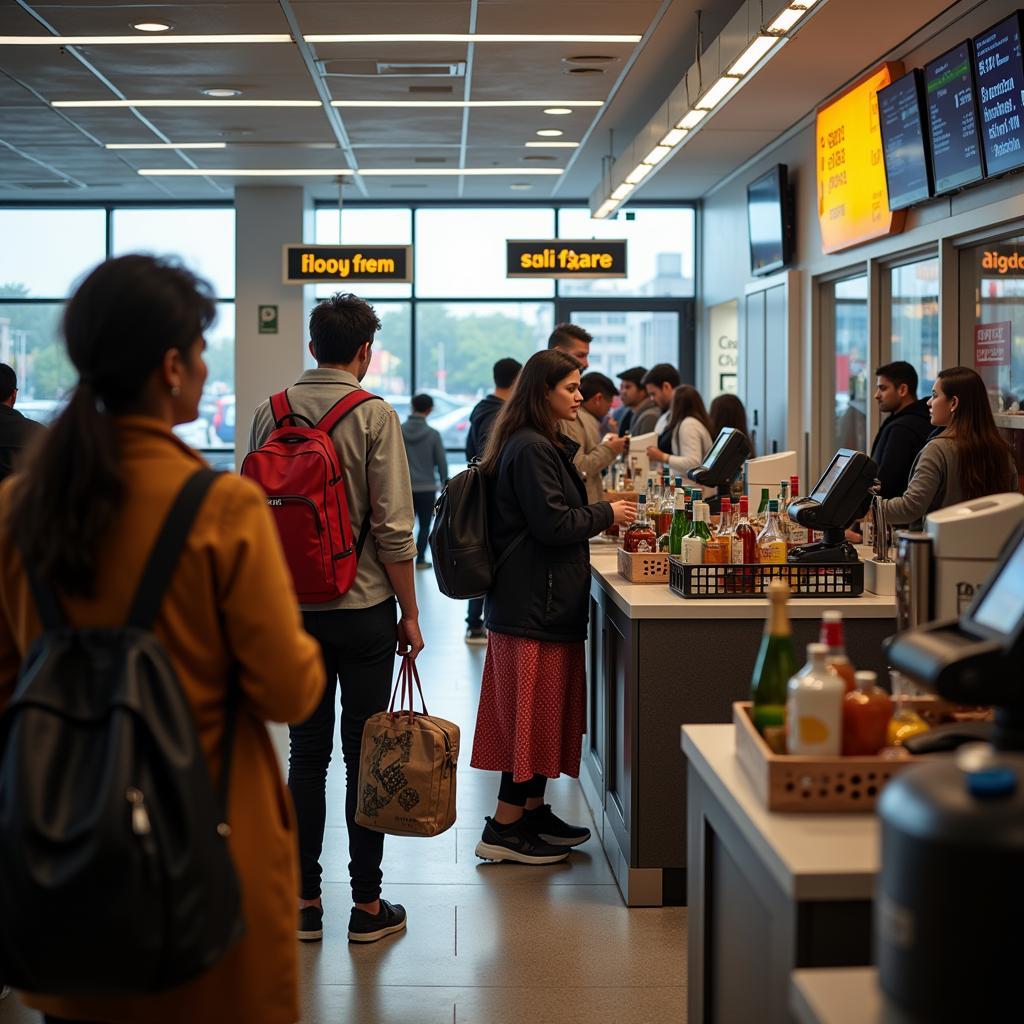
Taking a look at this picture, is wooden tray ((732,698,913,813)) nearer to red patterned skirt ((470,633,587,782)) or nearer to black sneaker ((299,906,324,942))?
black sneaker ((299,906,324,942))

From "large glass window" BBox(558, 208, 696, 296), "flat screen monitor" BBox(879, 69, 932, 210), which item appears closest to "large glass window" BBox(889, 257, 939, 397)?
"flat screen monitor" BBox(879, 69, 932, 210)

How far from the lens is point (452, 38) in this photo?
7.19 m

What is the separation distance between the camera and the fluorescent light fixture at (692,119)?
7.08 m

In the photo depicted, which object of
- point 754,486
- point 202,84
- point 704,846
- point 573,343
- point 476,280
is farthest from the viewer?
point 476,280

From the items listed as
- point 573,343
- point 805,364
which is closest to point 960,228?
point 573,343

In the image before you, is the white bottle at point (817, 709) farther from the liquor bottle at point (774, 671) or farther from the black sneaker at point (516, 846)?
the black sneaker at point (516, 846)

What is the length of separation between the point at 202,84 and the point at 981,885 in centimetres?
802

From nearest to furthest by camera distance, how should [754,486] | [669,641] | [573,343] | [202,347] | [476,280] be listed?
[202,347] < [669,641] < [754,486] < [573,343] < [476,280]

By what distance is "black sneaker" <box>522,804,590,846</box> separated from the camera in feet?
14.5

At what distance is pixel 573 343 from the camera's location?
18.9 feet

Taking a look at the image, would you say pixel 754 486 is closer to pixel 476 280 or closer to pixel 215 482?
pixel 215 482

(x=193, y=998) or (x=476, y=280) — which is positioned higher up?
(x=476, y=280)

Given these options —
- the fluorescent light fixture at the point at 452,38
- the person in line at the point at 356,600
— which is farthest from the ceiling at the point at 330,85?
the person in line at the point at 356,600

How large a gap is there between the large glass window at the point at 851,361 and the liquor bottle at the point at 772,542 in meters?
4.44
